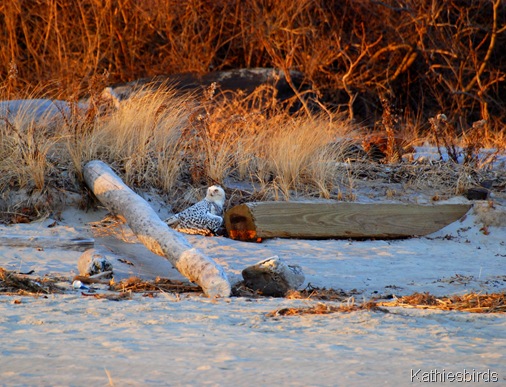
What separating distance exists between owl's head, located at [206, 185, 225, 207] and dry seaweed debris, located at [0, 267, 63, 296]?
2.02 metres

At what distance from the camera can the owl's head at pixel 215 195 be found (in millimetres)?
5879

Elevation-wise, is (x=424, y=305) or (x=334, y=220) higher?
(x=424, y=305)

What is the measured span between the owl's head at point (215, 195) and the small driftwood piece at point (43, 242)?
1.21m

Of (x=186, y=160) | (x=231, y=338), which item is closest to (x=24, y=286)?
(x=231, y=338)

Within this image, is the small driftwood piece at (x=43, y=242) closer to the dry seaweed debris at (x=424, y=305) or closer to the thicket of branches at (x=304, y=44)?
the dry seaweed debris at (x=424, y=305)

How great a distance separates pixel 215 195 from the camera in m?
5.89

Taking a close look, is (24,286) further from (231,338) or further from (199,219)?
(199,219)

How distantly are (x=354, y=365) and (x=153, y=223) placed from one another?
8.54 feet

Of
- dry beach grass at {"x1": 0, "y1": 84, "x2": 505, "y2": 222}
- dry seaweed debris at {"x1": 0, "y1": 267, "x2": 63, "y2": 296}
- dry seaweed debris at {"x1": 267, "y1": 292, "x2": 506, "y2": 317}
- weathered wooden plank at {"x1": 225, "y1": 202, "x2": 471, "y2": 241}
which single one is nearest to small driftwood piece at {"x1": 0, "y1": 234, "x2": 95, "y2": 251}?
dry beach grass at {"x1": 0, "y1": 84, "x2": 505, "y2": 222}

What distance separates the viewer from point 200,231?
5586 millimetres

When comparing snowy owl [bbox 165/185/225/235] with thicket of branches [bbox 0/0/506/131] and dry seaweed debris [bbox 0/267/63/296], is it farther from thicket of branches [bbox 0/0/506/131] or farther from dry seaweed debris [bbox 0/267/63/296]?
thicket of branches [bbox 0/0/506/131]

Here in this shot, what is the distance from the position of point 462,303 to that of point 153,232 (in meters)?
1.97

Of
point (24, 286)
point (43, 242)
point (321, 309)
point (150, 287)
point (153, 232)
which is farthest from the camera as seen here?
point (43, 242)

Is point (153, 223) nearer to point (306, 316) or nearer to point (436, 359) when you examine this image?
point (306, 316)
